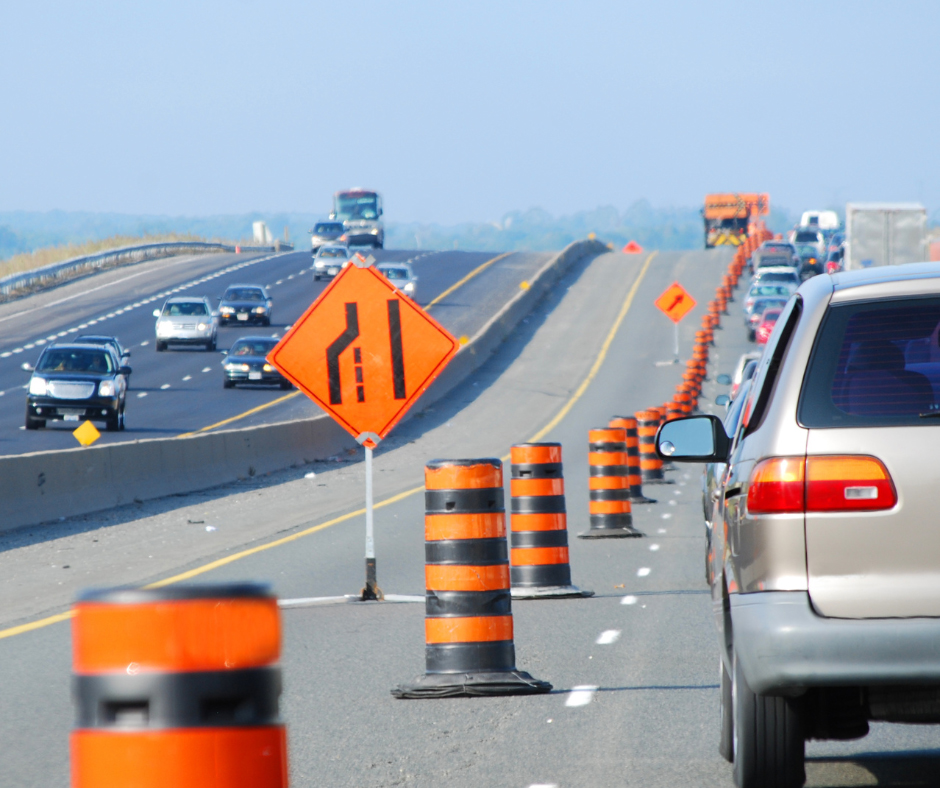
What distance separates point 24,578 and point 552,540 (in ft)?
16.9

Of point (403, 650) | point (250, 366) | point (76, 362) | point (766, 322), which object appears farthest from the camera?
point (766, 322)

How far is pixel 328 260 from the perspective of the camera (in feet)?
237

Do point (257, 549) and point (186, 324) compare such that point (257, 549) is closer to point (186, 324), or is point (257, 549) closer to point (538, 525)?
point (538, 525)

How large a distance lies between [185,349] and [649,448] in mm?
32021

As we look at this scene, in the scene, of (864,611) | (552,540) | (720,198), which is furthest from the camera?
(720,198)

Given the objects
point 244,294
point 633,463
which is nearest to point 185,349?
point 244,294

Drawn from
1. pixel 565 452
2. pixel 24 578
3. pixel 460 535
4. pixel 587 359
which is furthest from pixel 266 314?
pixel 460 535

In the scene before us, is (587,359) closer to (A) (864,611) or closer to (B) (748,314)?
(B) (748,314)

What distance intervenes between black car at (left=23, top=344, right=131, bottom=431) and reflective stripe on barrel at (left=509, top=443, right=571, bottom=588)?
22.1 metres

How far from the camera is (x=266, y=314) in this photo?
5759cm

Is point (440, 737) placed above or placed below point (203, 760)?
below

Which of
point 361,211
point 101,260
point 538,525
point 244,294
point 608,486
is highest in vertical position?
point 361,211

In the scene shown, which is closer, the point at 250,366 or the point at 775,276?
the point at 250,366

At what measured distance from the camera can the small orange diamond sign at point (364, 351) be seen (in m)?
12.6
